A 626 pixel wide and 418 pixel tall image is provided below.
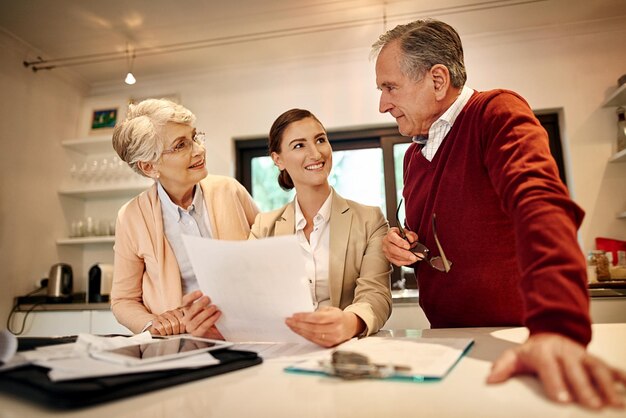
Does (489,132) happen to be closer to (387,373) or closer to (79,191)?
(387,373)

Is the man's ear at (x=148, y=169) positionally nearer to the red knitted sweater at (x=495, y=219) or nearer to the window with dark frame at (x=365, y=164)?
the red knitted sweater at (x=495, y=219)

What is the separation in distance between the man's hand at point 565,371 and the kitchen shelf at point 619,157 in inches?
111

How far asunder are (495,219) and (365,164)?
2.39 m

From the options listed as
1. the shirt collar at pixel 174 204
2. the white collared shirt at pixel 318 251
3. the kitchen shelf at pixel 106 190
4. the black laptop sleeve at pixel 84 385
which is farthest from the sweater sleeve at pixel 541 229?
the kitchen shelf at pixel 106 190

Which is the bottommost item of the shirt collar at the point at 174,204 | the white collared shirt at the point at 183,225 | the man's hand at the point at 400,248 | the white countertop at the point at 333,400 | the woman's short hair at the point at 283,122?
the white countertop at the point at 333,400

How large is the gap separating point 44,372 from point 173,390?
0.20 m

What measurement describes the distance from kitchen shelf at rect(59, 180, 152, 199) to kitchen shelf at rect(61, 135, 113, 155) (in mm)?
350

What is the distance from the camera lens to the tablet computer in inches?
27.0

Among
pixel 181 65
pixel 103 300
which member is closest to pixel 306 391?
pixel 103 300

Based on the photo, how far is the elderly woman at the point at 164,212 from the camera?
1.53 meters

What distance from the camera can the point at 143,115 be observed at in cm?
167

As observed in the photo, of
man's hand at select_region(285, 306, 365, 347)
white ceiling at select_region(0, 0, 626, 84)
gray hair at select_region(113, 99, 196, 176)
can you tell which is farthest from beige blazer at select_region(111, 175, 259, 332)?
white ceiling at select_region(0, 0, 626, 84)

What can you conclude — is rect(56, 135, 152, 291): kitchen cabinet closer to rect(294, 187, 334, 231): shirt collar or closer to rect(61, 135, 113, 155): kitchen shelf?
rect(61, 135, 113, 155): kitchen shelf

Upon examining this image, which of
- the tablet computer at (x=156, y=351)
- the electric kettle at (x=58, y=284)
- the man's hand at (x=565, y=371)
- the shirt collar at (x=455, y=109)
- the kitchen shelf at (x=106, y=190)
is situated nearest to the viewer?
the man's hand at (x=565, y=371)
